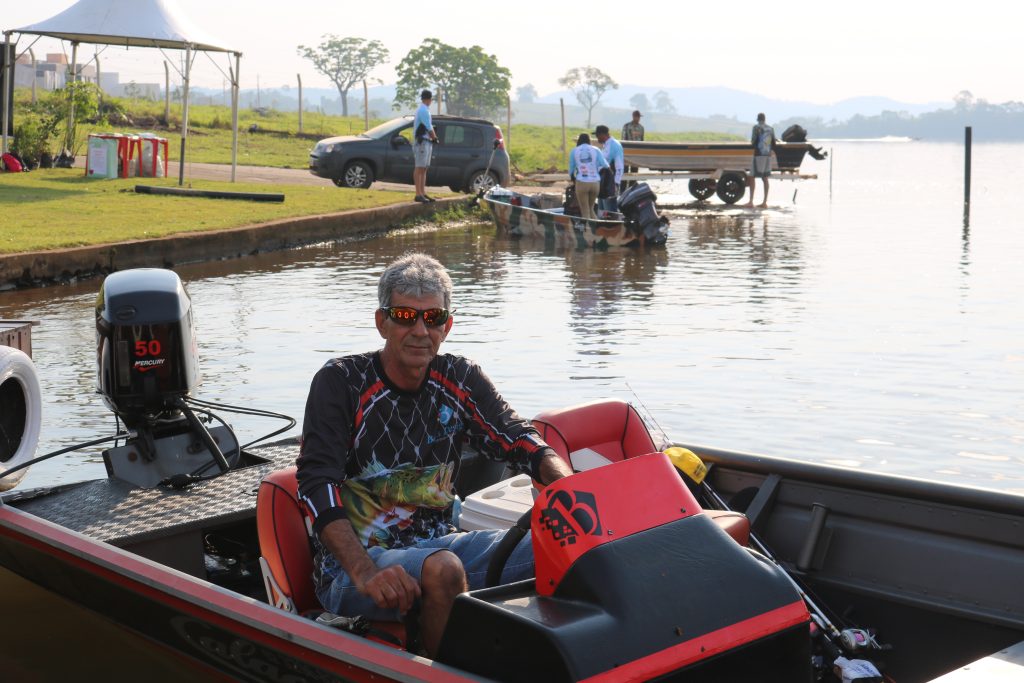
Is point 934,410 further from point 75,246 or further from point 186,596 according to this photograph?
point 75,246

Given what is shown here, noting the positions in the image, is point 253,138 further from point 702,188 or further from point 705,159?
point 705,159

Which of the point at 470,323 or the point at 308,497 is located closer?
the point at 308,497

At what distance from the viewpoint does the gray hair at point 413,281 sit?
3900mm

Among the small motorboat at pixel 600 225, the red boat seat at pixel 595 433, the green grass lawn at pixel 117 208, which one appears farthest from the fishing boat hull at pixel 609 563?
Result: the small motorboat at pixel 600 225

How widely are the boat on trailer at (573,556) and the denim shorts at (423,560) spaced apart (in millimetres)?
71

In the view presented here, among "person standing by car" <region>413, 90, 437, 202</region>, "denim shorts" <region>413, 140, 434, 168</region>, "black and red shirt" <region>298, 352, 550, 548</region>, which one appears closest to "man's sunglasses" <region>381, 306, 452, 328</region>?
"black and red shirt" <region>298, 352, 550, 548</region>

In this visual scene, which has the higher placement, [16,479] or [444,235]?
[444,235]

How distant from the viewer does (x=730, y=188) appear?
3003 centimetres

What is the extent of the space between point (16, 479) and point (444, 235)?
584 inches

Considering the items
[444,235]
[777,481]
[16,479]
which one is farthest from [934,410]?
[444,235]

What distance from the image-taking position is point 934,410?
9.16 meters

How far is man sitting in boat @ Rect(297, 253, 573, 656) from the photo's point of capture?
Result: 12.4 ft

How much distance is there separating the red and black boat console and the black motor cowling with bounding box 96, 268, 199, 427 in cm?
286

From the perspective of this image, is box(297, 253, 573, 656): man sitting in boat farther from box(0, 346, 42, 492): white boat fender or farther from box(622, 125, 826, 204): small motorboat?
box(622, 125, 826, 204): small motorboat
